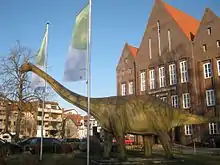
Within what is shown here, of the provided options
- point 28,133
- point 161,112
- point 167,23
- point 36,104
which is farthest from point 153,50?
point 28,133

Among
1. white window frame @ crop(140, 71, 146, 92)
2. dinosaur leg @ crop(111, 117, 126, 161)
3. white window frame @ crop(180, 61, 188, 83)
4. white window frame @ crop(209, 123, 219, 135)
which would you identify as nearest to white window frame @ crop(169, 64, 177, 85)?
white window frame @ crop(180, 61, 188, 83)

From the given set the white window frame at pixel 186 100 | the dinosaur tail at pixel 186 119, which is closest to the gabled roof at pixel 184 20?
the white window frame at pixel 186 100

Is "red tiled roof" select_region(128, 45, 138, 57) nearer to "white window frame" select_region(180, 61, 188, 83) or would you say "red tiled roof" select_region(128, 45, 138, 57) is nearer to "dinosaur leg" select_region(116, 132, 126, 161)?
"white window frame" select_region(180, 61, 188, 83)

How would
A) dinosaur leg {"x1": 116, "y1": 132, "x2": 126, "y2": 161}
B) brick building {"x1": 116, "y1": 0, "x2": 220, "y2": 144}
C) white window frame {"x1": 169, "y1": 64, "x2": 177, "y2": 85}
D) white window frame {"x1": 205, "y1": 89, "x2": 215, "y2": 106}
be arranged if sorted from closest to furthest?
1. dinosaur leg {"x1": 116, "y1": 132, "x2": 126, "y2": 161}
2. white window frame {"x1": 205, "y1": 89, "x2": 215, "y2": 106}
3. brick building {"x1": 116, "y1": 0, "x2": 220, "y2": 144}
4. white window frame {"x1": 169, "y1": 64, "x2": 177, "y2": 85}

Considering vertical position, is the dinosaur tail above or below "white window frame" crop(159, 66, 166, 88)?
below

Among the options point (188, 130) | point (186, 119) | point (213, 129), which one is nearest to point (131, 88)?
point (188, 130)

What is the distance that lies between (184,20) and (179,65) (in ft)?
34.0

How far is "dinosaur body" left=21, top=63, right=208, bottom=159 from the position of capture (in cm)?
1291

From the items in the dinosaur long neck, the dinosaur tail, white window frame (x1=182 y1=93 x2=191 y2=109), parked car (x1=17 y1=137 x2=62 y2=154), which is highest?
white window frame (x1=182 y1=93 x2=191 y2=109)

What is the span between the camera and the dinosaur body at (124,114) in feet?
42.4

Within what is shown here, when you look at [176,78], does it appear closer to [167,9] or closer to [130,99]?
[167,9]

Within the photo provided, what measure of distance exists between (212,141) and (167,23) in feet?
58.9

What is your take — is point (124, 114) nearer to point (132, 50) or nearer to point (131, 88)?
point (131, 88)

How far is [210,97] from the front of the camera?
1300 inches
